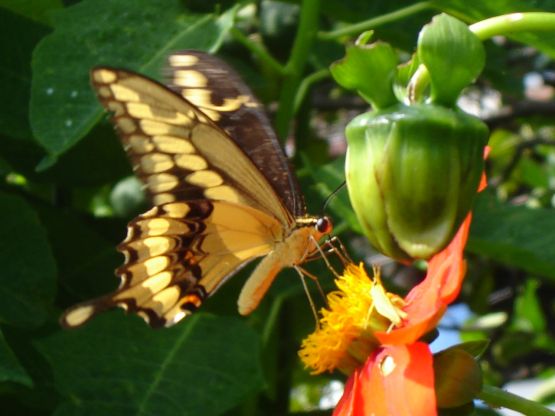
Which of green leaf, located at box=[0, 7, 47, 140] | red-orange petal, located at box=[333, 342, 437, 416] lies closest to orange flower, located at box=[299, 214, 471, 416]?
red-orange petal, located at box=[333, 342, 437, 416]

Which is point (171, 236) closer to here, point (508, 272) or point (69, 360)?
point (69, 360)

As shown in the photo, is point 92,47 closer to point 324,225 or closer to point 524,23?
point 324,225

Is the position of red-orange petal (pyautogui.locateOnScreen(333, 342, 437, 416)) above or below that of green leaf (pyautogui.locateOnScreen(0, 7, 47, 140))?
below

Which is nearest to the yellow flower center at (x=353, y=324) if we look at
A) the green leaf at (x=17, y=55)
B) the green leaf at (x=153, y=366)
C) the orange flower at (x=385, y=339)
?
the orange flower at (x=385, y=339)

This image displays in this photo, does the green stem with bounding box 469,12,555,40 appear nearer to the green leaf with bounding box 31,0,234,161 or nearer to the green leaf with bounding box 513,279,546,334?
the green leaf with bounding box 31,0,234,161

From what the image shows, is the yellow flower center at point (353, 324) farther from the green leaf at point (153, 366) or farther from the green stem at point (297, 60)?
the green stem at point (297, 60)
